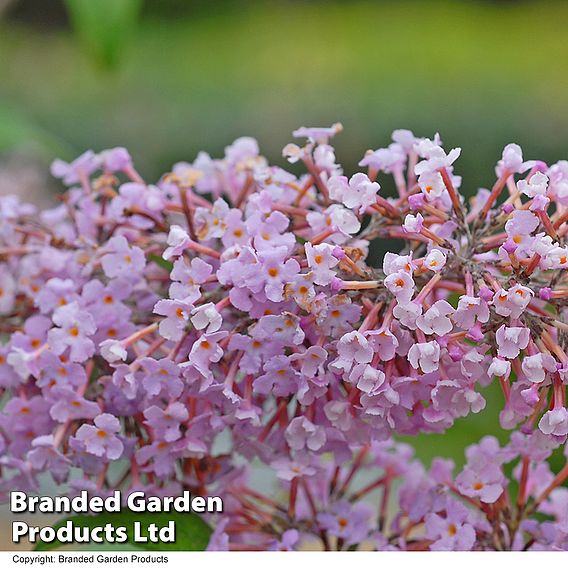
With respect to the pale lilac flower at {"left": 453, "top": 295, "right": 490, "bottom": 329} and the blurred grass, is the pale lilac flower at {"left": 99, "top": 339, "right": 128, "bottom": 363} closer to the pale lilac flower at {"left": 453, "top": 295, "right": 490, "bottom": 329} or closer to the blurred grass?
the pale lilac flower at {"left": 453, "top": 295, "right": 490, "bottom": 329}

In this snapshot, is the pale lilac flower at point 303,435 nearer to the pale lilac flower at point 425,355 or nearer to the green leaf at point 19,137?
the pale lilac flower at point 425,355

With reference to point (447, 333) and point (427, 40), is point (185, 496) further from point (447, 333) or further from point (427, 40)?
point (427, 40)

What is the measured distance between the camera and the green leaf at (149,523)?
38cm

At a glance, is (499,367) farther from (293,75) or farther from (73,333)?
(293,75)

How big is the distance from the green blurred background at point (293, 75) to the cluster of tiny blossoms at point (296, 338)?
0.83 meters

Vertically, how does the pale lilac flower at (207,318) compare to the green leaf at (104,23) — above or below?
below

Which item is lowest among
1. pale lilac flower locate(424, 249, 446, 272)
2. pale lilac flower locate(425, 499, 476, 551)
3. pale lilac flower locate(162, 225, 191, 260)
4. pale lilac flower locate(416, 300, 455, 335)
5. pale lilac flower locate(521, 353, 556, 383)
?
pale lilac flower locate(425, 499, 476, 551)

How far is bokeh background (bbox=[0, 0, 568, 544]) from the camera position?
136cm

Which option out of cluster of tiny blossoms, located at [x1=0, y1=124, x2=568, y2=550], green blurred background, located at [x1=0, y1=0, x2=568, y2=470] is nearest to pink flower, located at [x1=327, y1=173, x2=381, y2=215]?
cluster of tiny blossoms, located at [x1=0, y1=124, x2=568, y2=550]

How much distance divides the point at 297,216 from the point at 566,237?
0.11 metres

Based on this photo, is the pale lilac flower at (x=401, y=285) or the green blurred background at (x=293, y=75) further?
the green blurred background at (x=293, y=75)

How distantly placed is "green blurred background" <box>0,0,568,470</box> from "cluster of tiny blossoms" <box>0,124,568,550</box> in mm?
831

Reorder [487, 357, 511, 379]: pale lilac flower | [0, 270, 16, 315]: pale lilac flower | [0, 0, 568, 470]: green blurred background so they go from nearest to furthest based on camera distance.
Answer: [487, 357, 511, 379]: pale lilac flower
[0, 270, 16, 315]: pale lilac flower
[0, 0, 568, 470]: green blurred background

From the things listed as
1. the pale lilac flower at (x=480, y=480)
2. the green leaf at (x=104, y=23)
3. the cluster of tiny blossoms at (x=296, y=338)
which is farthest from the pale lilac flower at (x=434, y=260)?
the green leaf at (x=104, y=23)
